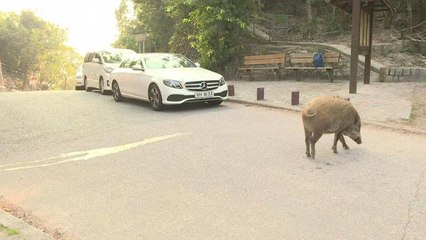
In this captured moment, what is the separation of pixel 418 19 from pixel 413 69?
675 centimetres

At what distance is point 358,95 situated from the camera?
11.3 metres

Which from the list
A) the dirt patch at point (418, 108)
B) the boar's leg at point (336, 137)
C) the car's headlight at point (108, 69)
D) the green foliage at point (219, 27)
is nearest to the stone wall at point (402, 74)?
the dirt patch at point (418, 108)

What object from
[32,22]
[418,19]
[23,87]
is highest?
[32,22]

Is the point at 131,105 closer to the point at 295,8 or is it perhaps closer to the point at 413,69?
the point at 413,69

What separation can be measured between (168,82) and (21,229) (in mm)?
6885

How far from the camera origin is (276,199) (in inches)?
179

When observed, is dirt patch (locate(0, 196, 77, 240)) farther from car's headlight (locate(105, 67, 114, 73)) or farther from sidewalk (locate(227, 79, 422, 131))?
car's headlight (locate(105, 67, 114, 73))

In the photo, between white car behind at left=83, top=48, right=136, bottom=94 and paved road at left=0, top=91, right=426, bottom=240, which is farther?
white car behind at left=83, top=48, right=136, bottom=94

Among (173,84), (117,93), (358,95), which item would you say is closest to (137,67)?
(173,84)

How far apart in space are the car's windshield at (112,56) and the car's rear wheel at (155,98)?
16.3 ft

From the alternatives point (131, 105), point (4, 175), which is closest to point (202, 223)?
point (4, 175)

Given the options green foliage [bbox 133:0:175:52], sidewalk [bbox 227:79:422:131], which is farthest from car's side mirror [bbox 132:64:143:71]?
green foliage [bbox 133:0:175:52]

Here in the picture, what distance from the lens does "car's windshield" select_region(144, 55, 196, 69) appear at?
11.4 m

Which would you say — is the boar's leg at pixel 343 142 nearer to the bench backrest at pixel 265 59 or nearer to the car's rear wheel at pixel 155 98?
the car's rear wheel at pixel 155 98
